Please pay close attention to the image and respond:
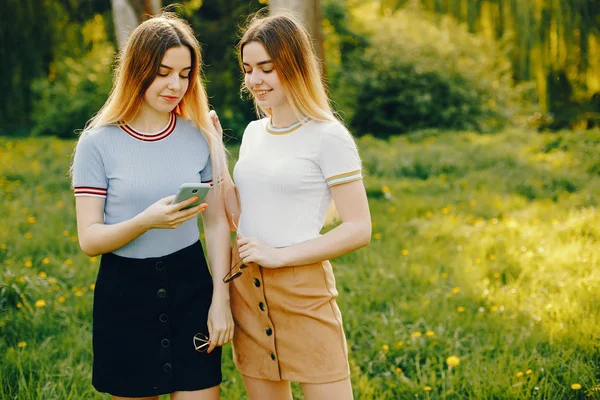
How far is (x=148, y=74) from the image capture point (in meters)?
1.91

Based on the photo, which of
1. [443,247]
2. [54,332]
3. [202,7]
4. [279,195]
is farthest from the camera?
[202,7]

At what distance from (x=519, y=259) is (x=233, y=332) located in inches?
101

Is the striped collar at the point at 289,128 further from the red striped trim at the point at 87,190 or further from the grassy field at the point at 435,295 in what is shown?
the grassy field at the point at 435,295

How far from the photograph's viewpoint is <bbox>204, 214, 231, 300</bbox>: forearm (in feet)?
6.63

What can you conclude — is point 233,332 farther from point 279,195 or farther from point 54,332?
point 54,332

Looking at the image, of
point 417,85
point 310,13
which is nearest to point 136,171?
point 310,13

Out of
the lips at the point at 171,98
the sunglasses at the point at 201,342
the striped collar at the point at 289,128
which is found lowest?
the sunglasses at the point at 201,342

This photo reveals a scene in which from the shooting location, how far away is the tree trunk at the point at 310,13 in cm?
453

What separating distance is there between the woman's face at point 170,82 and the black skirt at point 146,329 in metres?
0.52

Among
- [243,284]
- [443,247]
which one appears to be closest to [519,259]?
[443,247]

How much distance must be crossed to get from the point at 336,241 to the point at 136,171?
698 mm

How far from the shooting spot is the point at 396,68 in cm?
1331

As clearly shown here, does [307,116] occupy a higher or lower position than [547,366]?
higher

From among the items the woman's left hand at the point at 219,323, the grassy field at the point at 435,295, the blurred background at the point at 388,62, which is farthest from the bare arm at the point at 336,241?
the blurred background at the point at 388,62
